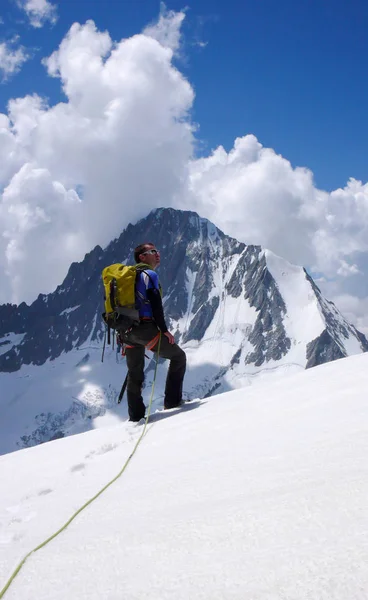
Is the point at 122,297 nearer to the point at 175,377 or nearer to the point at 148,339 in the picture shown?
the point at 148,339

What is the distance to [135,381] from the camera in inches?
338

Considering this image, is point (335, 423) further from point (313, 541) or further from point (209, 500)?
point (313, 541)

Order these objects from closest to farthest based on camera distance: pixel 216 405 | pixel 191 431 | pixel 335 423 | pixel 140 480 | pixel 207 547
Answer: pixel 207 547, pixel 140 480, pixel 335 423, pixel 191 431, pixel 216 405

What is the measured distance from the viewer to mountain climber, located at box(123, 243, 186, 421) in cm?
805

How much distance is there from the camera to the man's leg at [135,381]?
833cm

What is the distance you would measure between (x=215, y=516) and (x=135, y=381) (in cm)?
599

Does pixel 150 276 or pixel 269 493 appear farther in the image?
pixel 150 276

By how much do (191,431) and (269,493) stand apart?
2.73 meters

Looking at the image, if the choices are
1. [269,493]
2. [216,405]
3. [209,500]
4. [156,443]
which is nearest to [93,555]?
[209,500]

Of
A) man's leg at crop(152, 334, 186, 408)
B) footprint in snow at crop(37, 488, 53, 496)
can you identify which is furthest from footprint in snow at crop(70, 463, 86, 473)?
man's leg at crop(152, 334, 186, 408)

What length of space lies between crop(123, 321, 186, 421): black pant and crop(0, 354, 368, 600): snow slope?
9.34ft

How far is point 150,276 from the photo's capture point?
8.02 metres

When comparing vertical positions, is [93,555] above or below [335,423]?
below

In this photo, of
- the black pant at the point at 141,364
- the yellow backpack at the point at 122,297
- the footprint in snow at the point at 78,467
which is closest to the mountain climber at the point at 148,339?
the black pant at the point at 141,364
